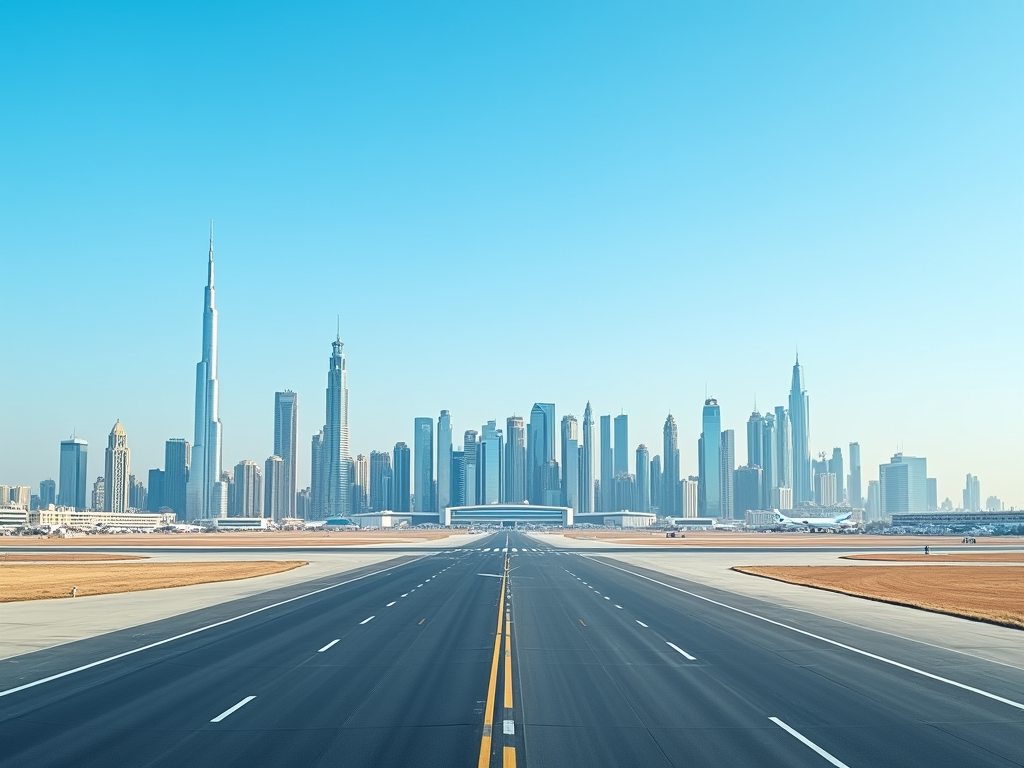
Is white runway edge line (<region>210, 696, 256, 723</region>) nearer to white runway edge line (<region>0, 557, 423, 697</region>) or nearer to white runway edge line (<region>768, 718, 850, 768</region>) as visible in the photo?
white runway edge line (<region>0, 557, 423, 697</region>)

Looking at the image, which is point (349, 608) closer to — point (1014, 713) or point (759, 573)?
point (1014, 713)

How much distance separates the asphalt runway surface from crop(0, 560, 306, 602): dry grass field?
18780 millimetres

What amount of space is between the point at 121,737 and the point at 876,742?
12523 millimetres

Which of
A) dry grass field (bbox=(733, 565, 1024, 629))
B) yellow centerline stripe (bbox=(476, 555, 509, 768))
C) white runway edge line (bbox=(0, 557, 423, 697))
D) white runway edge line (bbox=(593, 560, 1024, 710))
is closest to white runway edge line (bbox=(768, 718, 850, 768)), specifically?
yellow centerline stripe (bbox=(476, 555, 509, 768))

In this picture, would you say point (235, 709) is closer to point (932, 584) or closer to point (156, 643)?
point (156, 643)

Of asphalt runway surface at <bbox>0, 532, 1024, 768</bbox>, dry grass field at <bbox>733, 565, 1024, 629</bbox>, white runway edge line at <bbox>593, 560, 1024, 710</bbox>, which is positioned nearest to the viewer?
asphalt runway surface at <bbox>0, 532, 1024, 768</bbox>

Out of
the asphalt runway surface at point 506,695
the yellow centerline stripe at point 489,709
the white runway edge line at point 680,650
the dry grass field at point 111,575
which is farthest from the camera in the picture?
the dry grass field at point 111,575

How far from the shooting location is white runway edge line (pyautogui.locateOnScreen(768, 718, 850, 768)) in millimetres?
12977

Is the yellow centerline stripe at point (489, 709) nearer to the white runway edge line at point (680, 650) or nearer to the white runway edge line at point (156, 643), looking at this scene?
the white runway edge line at point (680, 650)

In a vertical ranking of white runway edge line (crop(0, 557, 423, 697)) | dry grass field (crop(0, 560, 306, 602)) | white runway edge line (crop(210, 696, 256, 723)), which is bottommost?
dry grass field (crop(0, 560, 306, 602))

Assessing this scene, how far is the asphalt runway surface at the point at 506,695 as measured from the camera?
1373 cm

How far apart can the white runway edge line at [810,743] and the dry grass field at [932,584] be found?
21.2 m

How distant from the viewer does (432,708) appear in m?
17.1

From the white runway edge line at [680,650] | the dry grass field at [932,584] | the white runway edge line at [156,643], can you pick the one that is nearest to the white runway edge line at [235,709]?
the white runway edge line at [156,643]
